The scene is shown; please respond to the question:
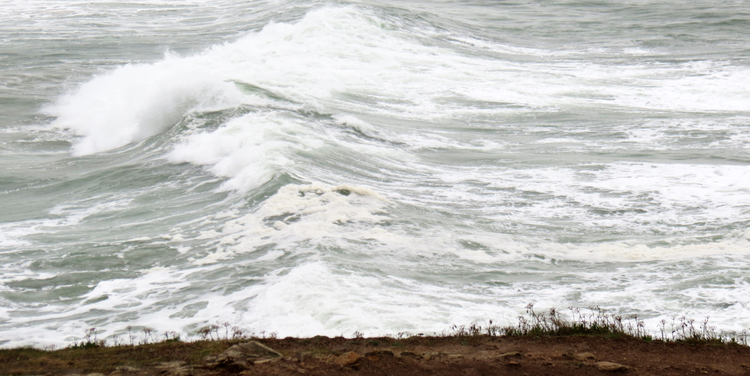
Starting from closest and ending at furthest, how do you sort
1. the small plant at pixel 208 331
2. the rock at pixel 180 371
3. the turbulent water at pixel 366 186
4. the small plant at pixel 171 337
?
the rock at pixel 180 371
the small plant at pixel 171 337
the small plant at pixel 208 331
the turbulent water at pixel 366 186

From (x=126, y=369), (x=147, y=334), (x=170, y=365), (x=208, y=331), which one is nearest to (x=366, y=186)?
(x=147, y=334)

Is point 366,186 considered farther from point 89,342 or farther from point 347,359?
point 347,359

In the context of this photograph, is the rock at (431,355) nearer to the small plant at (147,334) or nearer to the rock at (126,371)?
the rock at (126,371)

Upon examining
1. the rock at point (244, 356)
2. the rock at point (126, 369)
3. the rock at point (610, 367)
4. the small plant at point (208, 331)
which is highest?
the rock at point (610, 367)

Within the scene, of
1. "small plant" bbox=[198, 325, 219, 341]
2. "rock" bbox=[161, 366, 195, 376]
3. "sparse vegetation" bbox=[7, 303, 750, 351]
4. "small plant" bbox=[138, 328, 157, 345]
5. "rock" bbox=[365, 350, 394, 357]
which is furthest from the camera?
"small plant" bbox=[138, 328, 157, 345]

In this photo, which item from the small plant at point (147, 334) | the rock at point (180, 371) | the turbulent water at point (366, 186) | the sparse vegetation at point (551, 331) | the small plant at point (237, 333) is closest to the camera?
the rock at point (180, 371)

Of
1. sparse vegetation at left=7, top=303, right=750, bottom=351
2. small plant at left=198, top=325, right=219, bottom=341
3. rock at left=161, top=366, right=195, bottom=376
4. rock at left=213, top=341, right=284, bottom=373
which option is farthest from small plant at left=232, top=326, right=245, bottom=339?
rock at left=161, top=366, right=195, bottom=376

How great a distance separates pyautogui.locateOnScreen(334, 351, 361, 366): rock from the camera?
6629 mm

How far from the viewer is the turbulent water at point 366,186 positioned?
379 inches

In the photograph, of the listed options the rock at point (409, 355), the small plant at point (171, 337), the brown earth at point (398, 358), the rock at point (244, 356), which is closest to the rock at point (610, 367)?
the brown earth at point (398, 358)

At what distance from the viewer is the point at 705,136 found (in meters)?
19.1

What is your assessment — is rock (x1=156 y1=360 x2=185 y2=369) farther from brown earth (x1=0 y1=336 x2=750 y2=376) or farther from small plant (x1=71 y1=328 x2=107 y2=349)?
small plant (x1=71 y1=328 x2=107 y2=349)

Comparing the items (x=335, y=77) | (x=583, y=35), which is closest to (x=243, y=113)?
(x=335, y=77)

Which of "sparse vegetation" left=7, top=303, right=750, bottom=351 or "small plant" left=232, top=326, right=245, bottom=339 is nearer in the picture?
"sparse vegetation" left=7, top=303, right=750, bottom=351
